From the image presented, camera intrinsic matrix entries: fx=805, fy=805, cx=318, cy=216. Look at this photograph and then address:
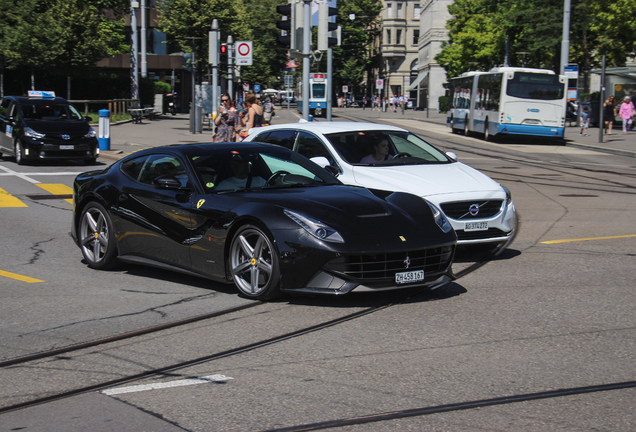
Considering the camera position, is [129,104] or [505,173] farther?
[129,104]

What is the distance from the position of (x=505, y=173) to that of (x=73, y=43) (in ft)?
98.4

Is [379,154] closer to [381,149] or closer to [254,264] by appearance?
[381,149]

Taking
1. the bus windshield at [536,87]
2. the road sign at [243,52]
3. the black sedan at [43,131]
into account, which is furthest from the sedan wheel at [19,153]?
the bus windshield at [536,87]

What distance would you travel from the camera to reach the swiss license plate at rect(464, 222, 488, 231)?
8461mm

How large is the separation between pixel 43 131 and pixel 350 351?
16626 millimetres

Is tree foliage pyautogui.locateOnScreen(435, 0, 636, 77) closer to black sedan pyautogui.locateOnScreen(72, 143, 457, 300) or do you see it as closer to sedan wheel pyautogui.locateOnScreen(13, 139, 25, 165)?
sedan wheel pyautogui.locateOnScreen(13, 139, 25, 165)

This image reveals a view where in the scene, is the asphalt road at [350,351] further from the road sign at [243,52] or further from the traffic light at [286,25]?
the road sign at [243,52]

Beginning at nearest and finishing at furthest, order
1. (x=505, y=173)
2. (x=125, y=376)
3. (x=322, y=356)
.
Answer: (x=125, y=376), (x=322, y=356), (x=505, y=173)

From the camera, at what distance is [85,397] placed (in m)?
4.25

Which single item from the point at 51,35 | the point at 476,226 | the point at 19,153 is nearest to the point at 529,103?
the point at 19,153

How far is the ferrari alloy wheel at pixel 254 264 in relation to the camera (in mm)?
6305

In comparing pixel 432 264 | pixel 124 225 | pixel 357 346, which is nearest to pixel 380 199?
pixel 432 264

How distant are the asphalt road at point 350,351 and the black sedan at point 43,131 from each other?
36.3ft

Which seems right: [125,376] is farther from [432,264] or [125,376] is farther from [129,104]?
[129,104]
